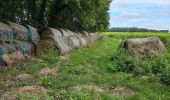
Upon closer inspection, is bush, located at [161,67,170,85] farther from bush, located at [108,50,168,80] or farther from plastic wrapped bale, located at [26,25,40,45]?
plastic wrapped bale, located at [26,25,40,45]

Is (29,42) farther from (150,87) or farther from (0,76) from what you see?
(150,87)

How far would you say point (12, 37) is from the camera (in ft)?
61.8

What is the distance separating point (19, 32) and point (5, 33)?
183cm

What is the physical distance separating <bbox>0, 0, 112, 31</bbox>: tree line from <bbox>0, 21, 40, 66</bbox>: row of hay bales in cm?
1064

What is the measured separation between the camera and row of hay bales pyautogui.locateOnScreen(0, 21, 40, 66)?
16422 mm

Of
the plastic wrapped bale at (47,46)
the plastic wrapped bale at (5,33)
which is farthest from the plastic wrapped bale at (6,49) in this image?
the plastic wrapped bale at (47,46)

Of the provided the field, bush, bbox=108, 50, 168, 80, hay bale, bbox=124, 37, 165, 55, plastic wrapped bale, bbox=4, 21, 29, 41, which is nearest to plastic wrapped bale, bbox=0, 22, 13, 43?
plastic wrapped bale, bbox=4, 21, 29, 41

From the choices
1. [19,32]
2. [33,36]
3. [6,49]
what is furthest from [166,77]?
[33,36]

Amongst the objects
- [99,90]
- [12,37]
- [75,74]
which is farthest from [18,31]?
[99,90]

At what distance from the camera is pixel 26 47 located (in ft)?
63.9

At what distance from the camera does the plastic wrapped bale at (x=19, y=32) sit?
63.9ft

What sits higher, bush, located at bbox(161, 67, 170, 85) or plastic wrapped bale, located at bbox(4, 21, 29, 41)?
plastic wrapped bale, located at bbox(4, 21, 29, 41)

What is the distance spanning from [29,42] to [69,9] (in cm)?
1436

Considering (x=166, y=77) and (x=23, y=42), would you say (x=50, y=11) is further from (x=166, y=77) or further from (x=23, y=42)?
(x=166, y=77)
